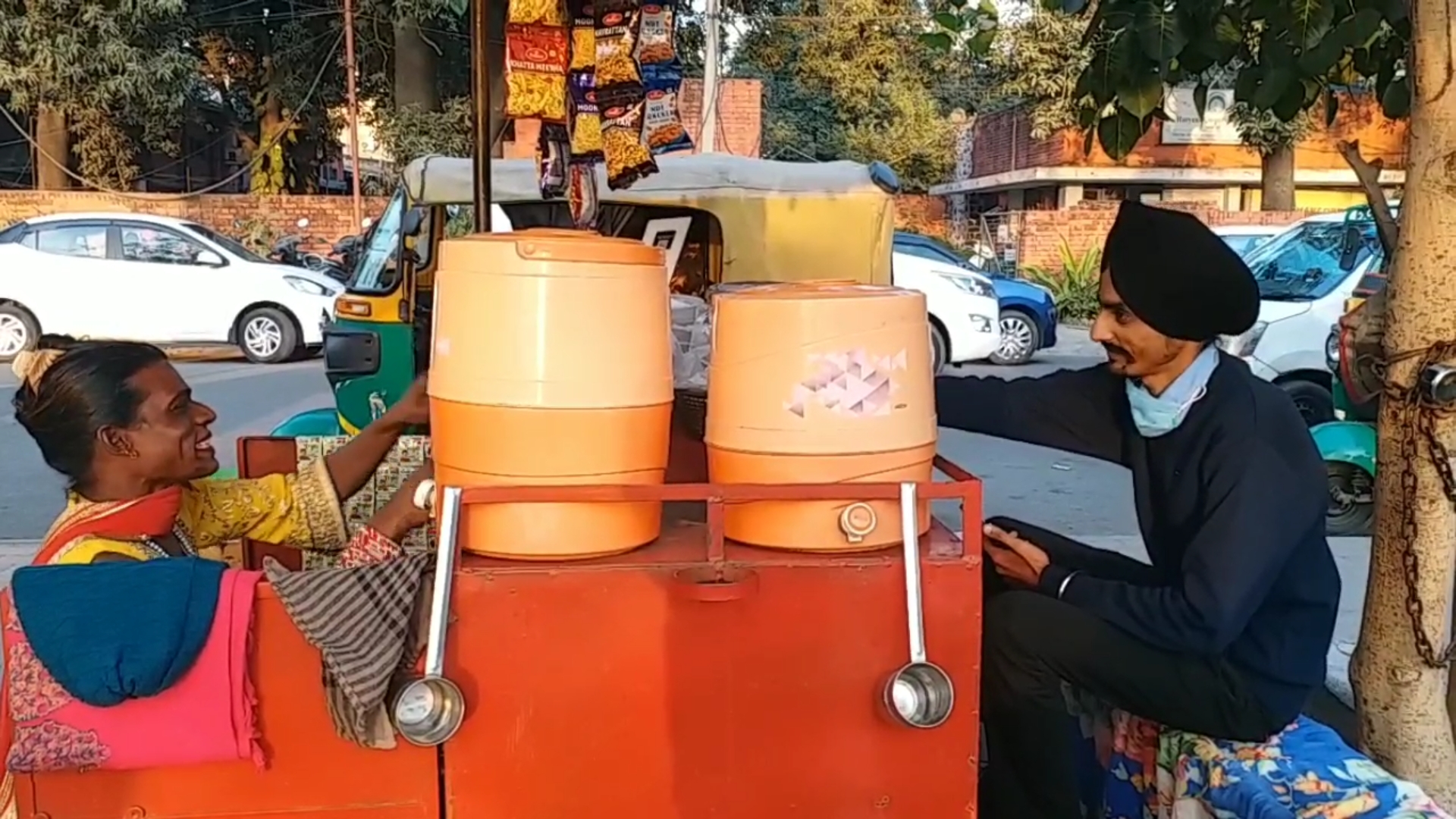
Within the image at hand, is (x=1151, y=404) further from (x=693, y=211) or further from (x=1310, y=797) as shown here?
(x=693, y=211)

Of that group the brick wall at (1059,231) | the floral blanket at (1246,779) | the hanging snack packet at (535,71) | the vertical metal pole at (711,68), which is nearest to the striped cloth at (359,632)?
the floral blanket at (1246,779)

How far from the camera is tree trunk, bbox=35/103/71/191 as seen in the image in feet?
62.2

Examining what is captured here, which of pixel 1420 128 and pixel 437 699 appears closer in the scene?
pixel 437 699

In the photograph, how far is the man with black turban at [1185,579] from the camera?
6.58 feet

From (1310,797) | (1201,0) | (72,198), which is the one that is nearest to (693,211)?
(1201,0)

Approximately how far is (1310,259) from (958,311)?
383cm

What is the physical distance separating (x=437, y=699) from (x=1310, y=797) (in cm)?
142

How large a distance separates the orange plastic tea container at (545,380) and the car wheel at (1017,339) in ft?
36.7

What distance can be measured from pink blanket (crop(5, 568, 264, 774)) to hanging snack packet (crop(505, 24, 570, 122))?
183cm

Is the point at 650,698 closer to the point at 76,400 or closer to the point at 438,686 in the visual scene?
the point at 438,686

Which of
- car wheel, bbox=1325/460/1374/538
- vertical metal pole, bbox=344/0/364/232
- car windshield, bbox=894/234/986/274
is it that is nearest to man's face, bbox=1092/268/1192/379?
car wheel, bbox=1325/460/1374/538

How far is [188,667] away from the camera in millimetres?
1585

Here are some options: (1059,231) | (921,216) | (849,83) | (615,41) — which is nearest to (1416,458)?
(615,41)

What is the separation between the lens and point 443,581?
1.61m
